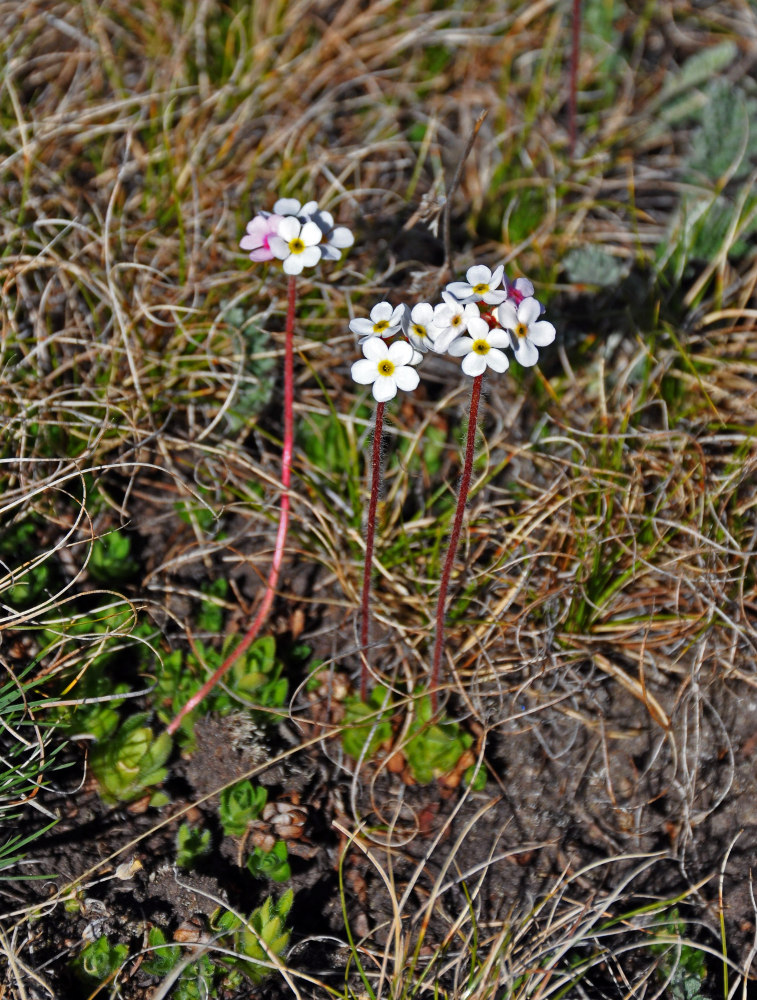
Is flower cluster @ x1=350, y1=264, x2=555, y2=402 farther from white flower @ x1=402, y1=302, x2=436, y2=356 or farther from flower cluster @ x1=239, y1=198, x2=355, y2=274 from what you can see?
flower cluster @ x1=239, y1=198, x2=355, y2=274

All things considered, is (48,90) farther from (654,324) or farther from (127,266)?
(654,324)

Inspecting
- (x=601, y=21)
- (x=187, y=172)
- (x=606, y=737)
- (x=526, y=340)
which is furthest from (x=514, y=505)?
(x=601, y=21)

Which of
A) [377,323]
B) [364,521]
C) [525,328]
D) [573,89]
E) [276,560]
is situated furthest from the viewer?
[573,89]

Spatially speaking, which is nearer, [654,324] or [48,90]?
[654,324]

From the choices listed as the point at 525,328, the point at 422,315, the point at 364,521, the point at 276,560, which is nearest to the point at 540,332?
the point at 525,328

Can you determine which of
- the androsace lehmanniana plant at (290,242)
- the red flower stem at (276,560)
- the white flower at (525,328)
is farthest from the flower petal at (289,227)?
the white flower at (525,328)

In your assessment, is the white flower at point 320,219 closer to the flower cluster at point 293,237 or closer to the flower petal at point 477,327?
the flower cluster at point 293,237

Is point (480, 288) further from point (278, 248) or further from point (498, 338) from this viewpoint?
point (278, 248)

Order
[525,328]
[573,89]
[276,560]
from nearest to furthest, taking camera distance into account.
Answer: [525,328] → [276,560] → [573,89]
